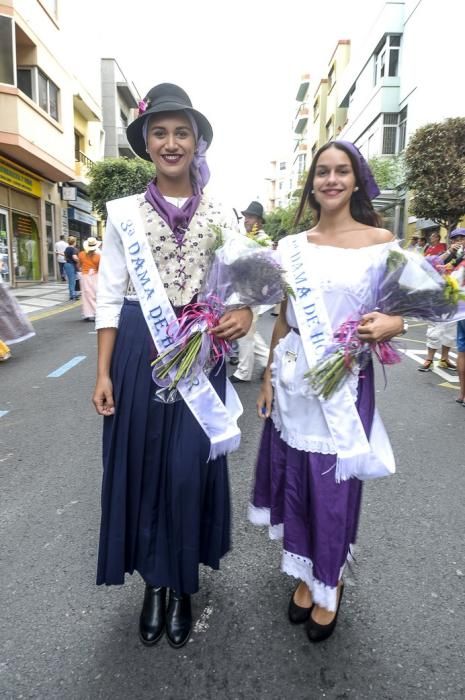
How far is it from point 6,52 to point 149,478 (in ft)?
47.9

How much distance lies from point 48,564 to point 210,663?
2.94 feet

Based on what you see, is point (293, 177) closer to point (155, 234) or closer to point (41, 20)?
point (41, 20)

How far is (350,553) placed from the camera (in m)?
1.87

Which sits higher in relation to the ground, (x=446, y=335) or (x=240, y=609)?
(x=446, y=335)

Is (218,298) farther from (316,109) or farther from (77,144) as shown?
(316,109)

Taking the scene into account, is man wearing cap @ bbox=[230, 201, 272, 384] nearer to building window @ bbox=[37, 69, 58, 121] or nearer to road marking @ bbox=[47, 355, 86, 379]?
road marking @ bbox=[47, 355, 86, 379]

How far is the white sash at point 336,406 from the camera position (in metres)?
1.67

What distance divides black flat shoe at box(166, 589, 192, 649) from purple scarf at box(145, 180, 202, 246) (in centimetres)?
126

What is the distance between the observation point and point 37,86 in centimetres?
1520

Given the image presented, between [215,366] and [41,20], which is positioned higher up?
[41,20]

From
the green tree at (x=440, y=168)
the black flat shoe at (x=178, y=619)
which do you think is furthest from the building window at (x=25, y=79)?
the black flat shoe at (x=178, y=619)

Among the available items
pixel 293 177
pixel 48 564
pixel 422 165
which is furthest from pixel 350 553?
pixel 293 177

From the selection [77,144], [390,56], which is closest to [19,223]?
[77,144]

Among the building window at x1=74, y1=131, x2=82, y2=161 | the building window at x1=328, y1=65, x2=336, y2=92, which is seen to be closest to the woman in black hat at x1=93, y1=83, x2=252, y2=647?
the building window at x1=74, y1=131, x2=82, y2=161
